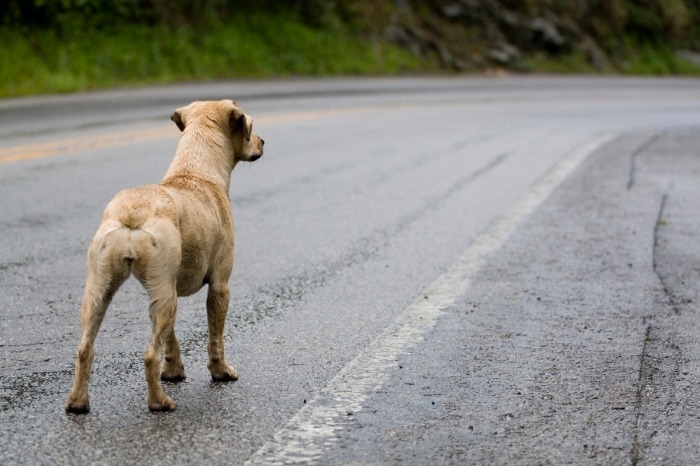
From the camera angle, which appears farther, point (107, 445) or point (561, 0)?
point (561, 0)

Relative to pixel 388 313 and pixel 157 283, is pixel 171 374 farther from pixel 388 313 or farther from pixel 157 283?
pixel 388 313

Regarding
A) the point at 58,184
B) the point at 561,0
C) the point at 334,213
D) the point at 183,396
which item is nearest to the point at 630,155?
the point at 334,213

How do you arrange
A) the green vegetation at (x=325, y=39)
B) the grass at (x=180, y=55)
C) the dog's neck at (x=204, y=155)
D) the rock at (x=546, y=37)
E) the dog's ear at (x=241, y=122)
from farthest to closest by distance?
the rock at (x=546, y=37) < the green vegetation at (x=325, y=39) < the grass at (x=180, y=55) < the dog's ear at (x=241, y=122) < the dog's neck at (x=204, y=155)

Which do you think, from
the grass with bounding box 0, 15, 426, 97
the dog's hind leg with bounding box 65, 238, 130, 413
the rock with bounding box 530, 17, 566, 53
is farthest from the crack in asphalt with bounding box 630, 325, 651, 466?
the rock with bounding box 530, 17, 566, 53

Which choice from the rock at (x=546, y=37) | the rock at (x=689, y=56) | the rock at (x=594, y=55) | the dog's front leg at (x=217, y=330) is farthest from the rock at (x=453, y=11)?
the dog's front leg at (x=217, y=330)

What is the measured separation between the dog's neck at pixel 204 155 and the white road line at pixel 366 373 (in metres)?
1.08

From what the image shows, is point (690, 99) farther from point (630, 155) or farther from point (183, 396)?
point (183, 396)

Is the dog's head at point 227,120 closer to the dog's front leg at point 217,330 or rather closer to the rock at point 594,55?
the dog's front leg at point 217,330

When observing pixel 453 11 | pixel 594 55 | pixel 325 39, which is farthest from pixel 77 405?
pixel 594 55

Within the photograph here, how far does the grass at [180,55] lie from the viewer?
2152cm

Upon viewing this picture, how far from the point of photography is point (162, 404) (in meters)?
4.43

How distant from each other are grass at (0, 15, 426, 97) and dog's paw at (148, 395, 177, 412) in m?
16.2

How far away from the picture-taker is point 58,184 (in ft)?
34.5

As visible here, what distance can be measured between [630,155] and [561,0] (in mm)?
22055
